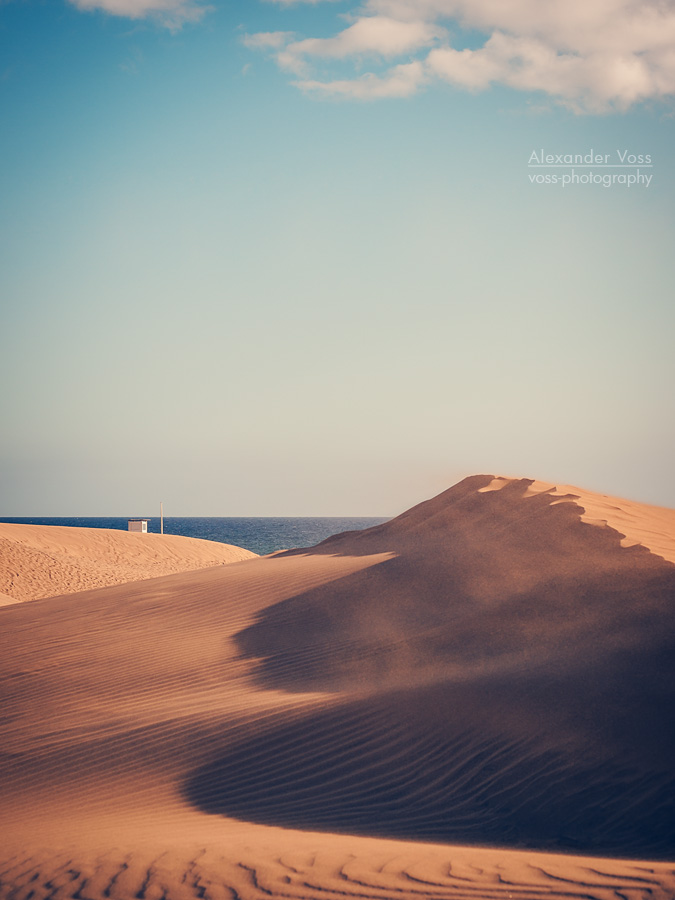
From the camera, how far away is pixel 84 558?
28.4m

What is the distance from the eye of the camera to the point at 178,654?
30.9 feet

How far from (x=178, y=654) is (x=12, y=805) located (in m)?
3.74

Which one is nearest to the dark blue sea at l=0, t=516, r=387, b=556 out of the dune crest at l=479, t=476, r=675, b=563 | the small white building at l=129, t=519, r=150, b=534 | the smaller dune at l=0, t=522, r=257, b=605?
the smaller dune at l=0, t=522, r=257, b=605

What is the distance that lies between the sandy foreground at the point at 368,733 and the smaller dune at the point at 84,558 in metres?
10.1

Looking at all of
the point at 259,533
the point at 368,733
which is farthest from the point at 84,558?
the point at 259,533

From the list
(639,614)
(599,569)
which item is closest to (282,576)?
(599,569)

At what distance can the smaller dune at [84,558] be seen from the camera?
2220 cm

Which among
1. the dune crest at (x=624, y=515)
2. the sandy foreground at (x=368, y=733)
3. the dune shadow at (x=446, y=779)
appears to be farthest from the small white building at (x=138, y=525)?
the dune shadow at (x=446, y=779)

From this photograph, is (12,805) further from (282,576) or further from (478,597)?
(282,576)

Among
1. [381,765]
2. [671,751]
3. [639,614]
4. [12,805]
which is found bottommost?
[12,805]

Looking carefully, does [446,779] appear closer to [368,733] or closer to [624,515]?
[368,733]

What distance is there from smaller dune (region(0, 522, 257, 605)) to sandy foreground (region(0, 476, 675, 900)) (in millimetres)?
10079

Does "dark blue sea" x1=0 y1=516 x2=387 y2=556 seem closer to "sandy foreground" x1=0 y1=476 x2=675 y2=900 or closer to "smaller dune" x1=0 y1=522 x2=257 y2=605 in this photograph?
"smaller dune" x1=0 y1=522 x2=257 y2=605

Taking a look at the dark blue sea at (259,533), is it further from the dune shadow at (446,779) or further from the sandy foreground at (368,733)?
the dune shadow at (446,779)
